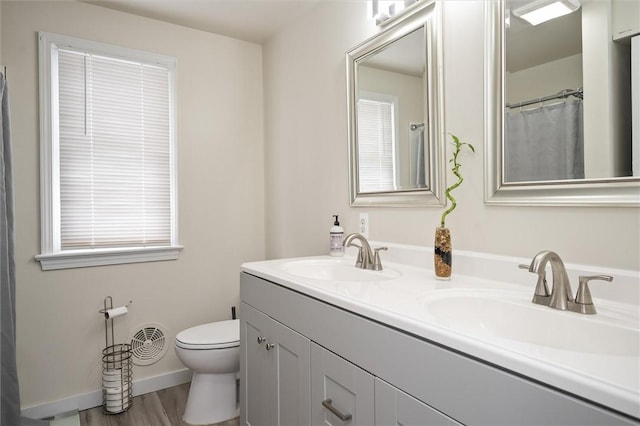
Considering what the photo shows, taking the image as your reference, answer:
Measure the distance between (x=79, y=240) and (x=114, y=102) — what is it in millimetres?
872

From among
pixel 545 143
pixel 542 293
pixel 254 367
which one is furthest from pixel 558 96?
pixel 254 367

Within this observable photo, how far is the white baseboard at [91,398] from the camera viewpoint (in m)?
2.13

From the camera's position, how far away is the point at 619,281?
1.02 meters

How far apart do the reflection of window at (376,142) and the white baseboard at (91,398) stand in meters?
1.76

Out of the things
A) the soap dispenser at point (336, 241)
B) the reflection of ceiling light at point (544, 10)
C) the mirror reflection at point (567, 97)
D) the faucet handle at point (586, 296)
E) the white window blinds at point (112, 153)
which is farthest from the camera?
the white window blinds at point (112, 153)

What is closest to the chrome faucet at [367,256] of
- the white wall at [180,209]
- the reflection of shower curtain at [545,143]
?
the reflection of shower curtain at [545,143]

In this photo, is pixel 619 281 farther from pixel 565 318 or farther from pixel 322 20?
pixel 322 20

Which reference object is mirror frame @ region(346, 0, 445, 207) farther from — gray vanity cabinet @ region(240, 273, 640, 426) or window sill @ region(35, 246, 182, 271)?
window sill @ region(35, 246, 182, 271)

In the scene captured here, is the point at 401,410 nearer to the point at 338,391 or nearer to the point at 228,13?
the point at 338,391

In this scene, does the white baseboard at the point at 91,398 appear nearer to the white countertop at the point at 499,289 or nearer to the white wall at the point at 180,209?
the white wall at the point at 180,209

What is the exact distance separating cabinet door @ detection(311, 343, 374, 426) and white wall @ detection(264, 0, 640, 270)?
663 mm

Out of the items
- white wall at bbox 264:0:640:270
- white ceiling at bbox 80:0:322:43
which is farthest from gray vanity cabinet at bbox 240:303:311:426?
white ceiling at bbox 80:0:322:43

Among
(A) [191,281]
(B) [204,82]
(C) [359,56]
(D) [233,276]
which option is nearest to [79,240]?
(A) [191,281]

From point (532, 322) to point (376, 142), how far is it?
1110mm
